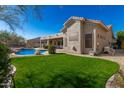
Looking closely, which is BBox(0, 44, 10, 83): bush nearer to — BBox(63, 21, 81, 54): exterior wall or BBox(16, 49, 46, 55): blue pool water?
BBox(63, 21, 81, 54): exterior wall

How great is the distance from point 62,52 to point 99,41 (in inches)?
77.0

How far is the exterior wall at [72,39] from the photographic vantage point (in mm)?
9242

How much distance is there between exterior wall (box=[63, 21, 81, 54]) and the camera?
9242 millimetres

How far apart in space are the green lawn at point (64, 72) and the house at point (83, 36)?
0.53 m

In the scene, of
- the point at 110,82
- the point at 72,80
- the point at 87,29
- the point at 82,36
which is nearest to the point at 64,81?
the point at 72,80

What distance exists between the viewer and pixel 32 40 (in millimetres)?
9211

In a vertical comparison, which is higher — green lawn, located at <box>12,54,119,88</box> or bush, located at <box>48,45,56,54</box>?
bush, located at <box>48,45,56,54</box>

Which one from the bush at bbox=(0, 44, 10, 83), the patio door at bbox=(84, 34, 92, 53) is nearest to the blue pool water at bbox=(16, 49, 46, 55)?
the patio door at bbox=(84, 34, 92, 53)

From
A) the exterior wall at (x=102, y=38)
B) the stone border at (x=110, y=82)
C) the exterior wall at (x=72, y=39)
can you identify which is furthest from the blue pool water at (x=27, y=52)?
the stone border at (x=110, y=82)

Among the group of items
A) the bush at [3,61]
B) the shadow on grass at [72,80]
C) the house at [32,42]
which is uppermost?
the house at [32,42]

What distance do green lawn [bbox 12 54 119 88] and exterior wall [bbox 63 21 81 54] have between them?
1.32ft

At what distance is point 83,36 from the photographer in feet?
30.6

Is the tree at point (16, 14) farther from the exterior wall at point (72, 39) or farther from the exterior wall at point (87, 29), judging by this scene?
the exterior wall at point (87, 29)
